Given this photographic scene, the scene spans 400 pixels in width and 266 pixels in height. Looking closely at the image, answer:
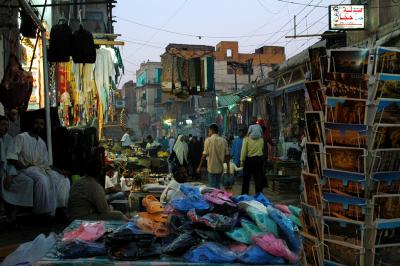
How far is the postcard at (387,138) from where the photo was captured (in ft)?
11.2

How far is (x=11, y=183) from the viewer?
6766 mm

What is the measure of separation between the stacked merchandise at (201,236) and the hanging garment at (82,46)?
510cm

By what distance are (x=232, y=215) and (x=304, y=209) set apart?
723 millimetres

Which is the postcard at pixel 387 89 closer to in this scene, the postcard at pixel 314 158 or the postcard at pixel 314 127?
the postcard at pixel 314 127

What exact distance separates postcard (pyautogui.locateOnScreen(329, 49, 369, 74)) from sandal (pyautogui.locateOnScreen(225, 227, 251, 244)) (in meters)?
1.60

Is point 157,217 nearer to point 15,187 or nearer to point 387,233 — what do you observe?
point 387,233

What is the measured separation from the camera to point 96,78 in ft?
42.3

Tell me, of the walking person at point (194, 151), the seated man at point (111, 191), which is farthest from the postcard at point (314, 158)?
the walking person at point (194, 151)

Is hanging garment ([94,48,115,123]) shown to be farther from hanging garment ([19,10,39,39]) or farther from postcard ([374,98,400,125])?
postcard ([374,98,400,125])

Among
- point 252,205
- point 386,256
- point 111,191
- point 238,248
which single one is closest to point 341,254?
point 386,256

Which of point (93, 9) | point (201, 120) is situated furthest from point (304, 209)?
point (201, 120)

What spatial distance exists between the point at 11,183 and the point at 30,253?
2920 millimetres

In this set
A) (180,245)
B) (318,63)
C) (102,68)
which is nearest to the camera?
(318,63)

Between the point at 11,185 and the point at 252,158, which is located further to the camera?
the point at 252,158
